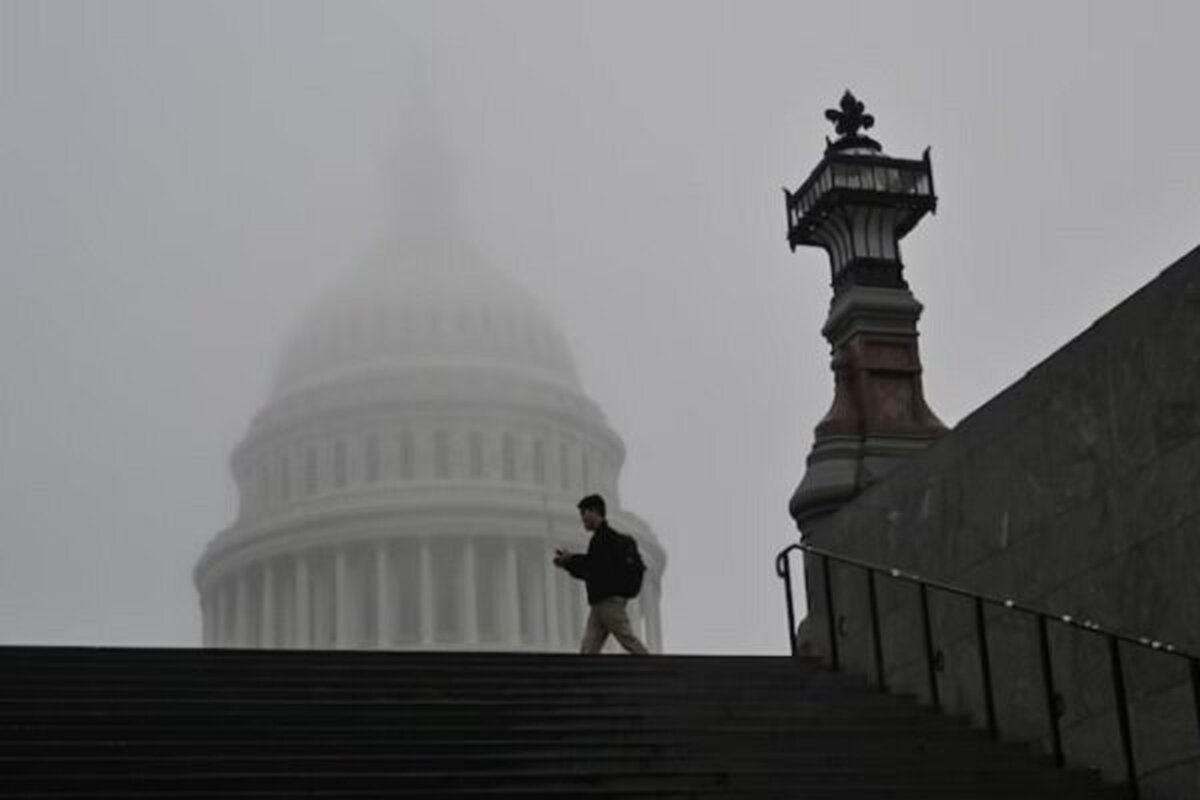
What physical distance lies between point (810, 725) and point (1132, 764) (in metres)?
2.08

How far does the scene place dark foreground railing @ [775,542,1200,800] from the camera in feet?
39.8

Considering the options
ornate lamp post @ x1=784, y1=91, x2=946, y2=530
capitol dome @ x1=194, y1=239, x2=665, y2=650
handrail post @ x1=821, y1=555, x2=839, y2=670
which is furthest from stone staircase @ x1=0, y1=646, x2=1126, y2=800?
capitol dome @ x1=194, y1=239, x2=665, y2=650

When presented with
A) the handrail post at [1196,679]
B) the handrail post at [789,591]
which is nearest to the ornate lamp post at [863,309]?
the handrail post at [789,591]

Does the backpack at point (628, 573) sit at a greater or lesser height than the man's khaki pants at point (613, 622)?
greater

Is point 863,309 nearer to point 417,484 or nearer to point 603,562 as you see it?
point 603,562

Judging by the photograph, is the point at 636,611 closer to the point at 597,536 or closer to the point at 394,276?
the point at 394,276

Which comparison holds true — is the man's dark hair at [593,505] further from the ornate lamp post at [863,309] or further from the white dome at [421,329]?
the white dome at [421,329]

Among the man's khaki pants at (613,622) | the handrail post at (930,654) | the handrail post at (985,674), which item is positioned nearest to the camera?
the handrail post at (985,674)

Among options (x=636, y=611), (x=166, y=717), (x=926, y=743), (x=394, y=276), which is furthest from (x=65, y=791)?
(x=394, y=276)

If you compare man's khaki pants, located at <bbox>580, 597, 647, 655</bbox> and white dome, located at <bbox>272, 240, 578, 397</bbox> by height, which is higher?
white dome, located at <bbox>272, 240, 578, 397</bbox>

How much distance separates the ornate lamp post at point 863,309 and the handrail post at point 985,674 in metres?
7.14

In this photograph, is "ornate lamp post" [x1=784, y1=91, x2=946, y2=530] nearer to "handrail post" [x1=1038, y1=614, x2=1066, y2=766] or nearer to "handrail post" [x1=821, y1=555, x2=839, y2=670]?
"handrail post" [x1=821, y1=555, x2=839, y2=670]

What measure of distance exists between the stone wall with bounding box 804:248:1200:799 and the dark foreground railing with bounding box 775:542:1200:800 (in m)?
0.10

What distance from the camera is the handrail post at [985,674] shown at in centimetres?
1362
